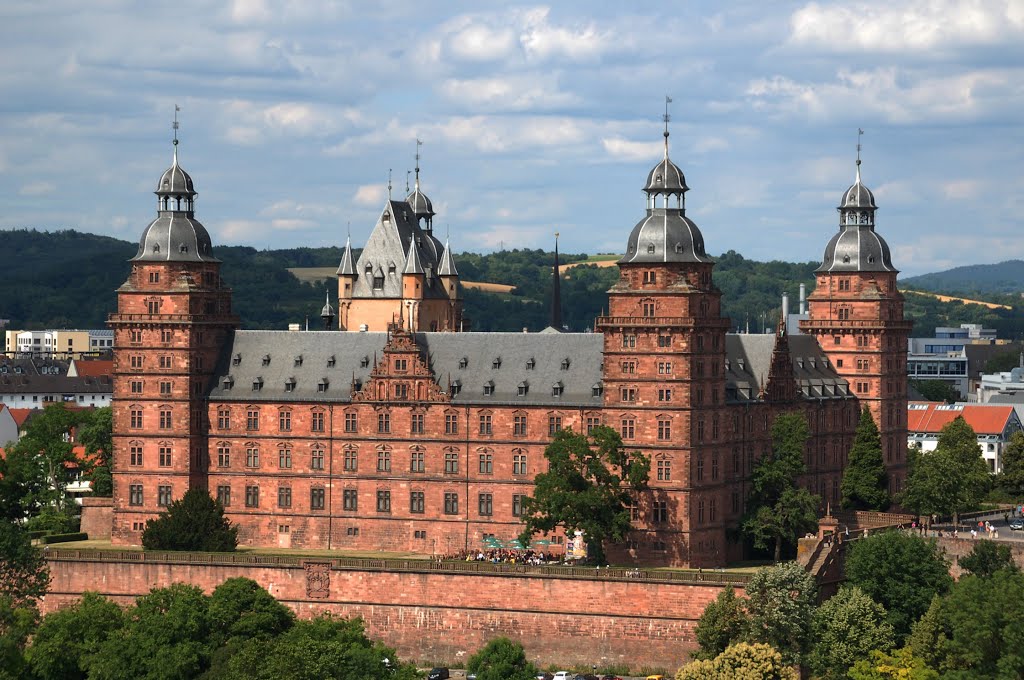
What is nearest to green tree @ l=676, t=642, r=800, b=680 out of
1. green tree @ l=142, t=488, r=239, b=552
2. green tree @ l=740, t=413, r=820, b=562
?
green tree @ l=740, t=413, r=820, b=562

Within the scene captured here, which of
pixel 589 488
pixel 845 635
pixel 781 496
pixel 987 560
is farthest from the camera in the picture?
pixel 781 496

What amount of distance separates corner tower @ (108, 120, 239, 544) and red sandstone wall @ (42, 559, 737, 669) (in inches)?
490

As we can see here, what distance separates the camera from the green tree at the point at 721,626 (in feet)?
416

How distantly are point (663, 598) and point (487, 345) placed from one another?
25455mm

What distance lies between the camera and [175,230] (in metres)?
155

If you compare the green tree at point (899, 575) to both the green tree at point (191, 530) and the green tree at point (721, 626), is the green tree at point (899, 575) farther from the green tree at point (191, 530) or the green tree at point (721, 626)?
the green tree at point (191, 530)

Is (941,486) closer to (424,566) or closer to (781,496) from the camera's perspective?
(781,496)

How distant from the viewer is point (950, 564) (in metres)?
137

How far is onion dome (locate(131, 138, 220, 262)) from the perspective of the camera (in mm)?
155000

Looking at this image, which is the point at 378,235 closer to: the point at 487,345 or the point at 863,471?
the point at 487,345

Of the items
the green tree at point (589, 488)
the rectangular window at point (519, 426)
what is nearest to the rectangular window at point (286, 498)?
the rectangular window at point (519, 426)

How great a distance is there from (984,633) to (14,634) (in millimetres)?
49397

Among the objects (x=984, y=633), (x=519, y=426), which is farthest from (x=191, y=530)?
(x=984, y=633)

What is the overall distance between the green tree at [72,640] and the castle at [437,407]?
2660 centimetres
